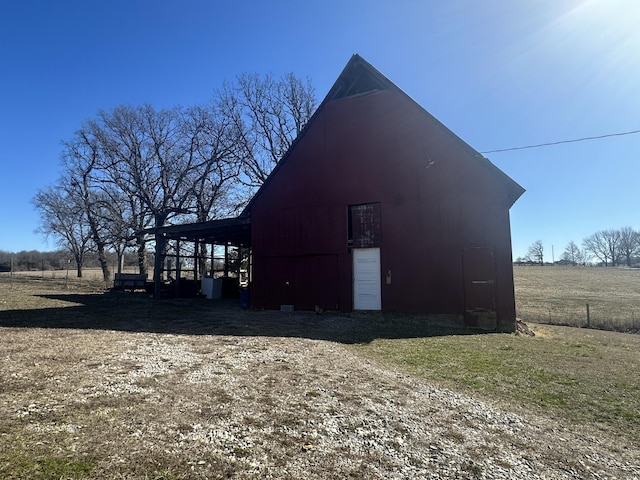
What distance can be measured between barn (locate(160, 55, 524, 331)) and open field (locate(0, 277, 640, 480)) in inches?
141

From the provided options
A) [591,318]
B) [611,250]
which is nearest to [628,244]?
[611,250]

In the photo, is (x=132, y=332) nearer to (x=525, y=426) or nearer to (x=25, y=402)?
(x=25, y=402)

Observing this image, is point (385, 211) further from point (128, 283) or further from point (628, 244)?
point (628, 244)

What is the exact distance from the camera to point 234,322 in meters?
10.6


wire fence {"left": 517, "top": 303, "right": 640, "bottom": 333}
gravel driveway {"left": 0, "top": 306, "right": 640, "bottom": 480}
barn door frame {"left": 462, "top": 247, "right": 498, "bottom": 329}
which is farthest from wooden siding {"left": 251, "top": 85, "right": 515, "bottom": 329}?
gravel driveway {"left": 0, "top": 306, "right": 640, "bottom": 480}

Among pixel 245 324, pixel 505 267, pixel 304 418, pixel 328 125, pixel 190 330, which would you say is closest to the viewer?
pixel 304 418

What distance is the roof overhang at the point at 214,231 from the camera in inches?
Result: 582

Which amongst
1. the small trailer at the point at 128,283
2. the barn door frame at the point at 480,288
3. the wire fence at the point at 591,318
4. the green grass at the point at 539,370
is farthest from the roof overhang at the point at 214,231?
the wire fence at the point at 591,318

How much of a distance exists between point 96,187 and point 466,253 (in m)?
28.7

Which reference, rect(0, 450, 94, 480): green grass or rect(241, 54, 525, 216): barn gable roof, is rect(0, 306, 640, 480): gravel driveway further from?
rect(241, 54, 525, 216): barn gable roof

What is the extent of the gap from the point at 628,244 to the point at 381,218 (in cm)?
8927

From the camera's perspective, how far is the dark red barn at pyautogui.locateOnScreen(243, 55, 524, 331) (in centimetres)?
1128

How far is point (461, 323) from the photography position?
11.3 m

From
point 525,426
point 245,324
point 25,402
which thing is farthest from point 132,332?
point 525,426
